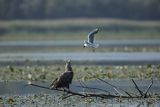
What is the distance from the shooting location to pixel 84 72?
26.8m

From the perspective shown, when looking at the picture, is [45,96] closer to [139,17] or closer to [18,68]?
[18,68]

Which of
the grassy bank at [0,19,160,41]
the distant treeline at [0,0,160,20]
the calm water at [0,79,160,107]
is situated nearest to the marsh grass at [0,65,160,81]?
the calm water at [0,79,160,107]

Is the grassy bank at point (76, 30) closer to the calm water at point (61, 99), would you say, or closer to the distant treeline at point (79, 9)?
the distant treeline at point (79, 9)

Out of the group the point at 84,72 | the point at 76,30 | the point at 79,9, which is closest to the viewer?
the point at 84,72

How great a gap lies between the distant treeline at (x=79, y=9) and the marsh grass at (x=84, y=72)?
40.4m

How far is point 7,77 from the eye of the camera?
26328mm

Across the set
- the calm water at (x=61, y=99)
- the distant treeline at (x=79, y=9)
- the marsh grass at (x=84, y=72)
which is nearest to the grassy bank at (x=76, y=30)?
the distant treeline at (x=79, y=9)

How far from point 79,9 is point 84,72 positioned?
49.8m

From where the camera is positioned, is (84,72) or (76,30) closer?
(84,72)

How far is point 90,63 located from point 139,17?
3854 centimetres

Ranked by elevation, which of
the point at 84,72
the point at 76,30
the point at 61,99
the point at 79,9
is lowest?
the point at 61,99

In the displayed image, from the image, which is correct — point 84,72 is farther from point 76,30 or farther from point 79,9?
point 79,9

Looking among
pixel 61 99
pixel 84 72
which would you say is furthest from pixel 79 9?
pixel 61 99

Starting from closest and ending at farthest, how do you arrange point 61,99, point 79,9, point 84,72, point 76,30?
point 61,99, point 84,72, point 76,30, point 79,9
